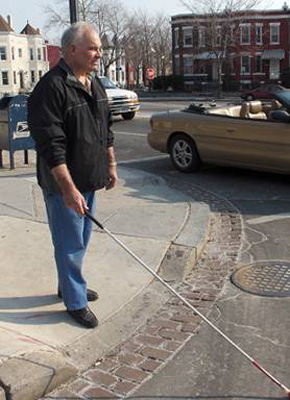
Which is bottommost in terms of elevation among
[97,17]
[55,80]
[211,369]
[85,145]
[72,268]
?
[211,369]

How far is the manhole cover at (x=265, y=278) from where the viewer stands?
4.89 metres

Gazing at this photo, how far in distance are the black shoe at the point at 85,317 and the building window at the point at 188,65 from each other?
206ft

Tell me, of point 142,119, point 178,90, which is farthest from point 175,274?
point 178,90

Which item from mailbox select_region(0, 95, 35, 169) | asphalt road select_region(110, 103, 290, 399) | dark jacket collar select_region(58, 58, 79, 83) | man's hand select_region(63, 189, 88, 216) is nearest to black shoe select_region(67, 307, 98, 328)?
asphalt road select_region(110, 103, 290, 399)

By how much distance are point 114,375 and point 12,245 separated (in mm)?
2524

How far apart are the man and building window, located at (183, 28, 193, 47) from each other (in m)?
62.6

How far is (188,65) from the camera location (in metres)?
65.4

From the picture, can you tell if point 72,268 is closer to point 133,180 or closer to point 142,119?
point 133,180

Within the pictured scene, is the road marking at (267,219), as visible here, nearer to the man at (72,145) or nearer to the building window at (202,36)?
the man at (72,145)

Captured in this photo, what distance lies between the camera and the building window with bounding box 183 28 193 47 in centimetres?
6431

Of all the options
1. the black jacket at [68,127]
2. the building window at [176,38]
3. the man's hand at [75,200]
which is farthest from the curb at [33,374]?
the building window at [176,38]

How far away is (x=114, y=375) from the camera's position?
3.59 metres

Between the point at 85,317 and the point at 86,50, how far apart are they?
5.89 ft

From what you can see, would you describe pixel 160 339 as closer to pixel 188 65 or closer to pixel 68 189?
pixel 68 189
